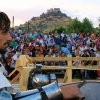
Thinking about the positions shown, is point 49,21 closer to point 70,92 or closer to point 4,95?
point 70,92

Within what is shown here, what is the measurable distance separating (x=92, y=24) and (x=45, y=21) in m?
50.5

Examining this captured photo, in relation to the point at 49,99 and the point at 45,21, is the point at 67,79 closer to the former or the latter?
the point at 49,99

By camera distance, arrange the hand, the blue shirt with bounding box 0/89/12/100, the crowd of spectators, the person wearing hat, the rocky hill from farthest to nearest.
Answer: the rocky hill, the crowd of spectators, the hand, the person wearing hat, the blue shirt with bounding box 0/89/12/100

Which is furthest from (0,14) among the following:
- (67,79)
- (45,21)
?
(45,21)

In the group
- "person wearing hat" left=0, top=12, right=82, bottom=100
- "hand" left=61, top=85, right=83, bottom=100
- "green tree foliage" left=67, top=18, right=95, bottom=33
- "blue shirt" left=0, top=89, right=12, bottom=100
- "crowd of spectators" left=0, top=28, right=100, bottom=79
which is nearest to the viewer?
"blue shirt" left=0, top=89, right=12, bottom=100

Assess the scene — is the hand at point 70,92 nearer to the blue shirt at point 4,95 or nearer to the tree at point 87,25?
the blue shirt at point 4,95

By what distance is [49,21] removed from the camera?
376ft

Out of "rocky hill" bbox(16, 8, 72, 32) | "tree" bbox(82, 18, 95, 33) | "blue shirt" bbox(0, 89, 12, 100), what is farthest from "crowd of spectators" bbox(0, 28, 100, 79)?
"rocky hill" bbox(16, 8, 72, 32)

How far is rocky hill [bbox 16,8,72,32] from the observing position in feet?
352

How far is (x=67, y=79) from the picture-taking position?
26.8ft

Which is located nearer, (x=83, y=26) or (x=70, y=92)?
(x=70, y=92)

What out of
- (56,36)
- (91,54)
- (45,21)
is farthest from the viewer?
(45,21)

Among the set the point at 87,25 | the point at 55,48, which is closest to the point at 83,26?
the point at 87,25

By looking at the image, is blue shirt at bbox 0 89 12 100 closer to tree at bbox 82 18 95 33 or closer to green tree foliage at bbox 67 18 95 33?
green tree foliage at bbox 67 18 95 33
